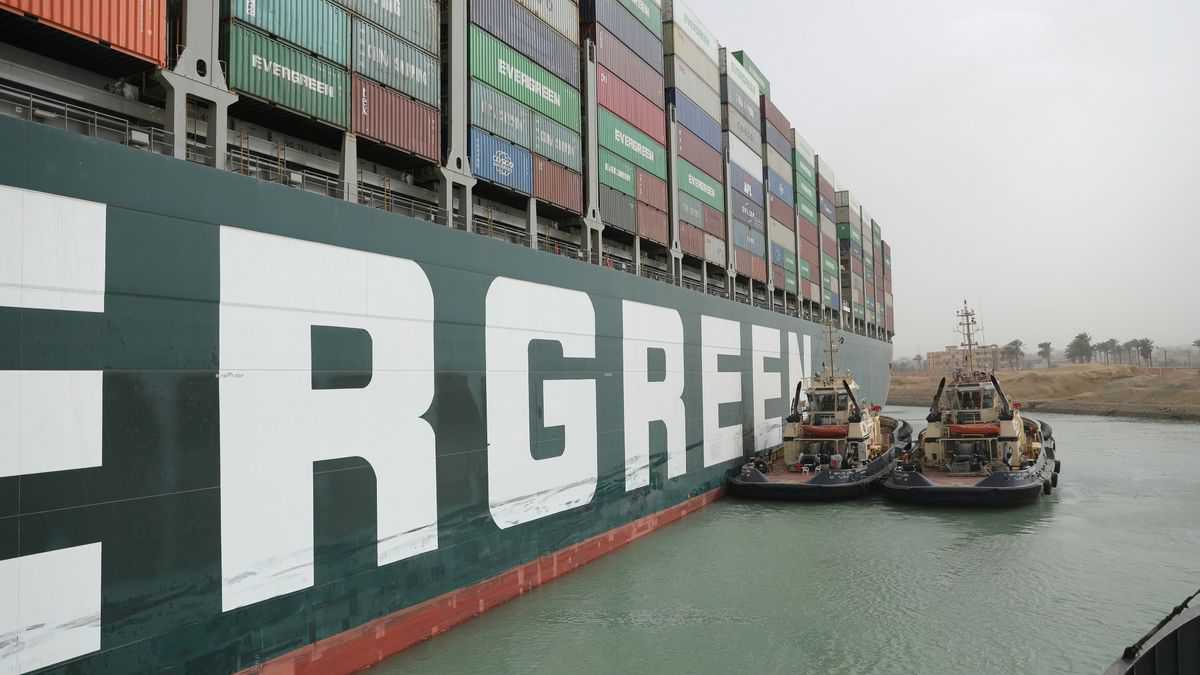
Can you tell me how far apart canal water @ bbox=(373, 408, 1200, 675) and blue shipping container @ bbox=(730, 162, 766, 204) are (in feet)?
45.2

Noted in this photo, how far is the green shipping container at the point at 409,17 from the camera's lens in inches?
462

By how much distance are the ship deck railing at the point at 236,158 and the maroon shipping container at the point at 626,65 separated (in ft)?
18.2

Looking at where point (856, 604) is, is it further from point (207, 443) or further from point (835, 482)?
point (207, 443)

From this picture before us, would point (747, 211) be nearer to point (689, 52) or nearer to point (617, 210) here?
point (689, 52)

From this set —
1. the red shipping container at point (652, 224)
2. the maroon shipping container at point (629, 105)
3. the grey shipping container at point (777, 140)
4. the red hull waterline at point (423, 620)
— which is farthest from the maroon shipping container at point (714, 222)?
the red hull waterline at point (423, 620)

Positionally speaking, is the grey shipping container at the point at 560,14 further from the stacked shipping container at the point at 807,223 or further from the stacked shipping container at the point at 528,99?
the stacked shipping container at the point at 807,223

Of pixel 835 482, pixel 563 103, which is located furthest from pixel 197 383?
pixel 835 482

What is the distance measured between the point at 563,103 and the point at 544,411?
8.17 meters

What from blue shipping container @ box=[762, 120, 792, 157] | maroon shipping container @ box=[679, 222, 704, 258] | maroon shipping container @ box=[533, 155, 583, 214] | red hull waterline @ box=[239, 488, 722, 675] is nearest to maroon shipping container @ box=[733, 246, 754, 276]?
maroon shipping container @ box=[679, 222, 704, 258]

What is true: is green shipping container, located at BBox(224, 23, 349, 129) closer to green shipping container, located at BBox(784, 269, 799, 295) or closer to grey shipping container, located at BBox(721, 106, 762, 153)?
grey shipping container, located at BBox(721, 106, 762, 153)

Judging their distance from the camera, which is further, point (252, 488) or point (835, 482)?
point (835, 482)

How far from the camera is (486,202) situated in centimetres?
1562

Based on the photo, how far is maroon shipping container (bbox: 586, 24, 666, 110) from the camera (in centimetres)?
1892

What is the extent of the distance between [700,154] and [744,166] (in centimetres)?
507
